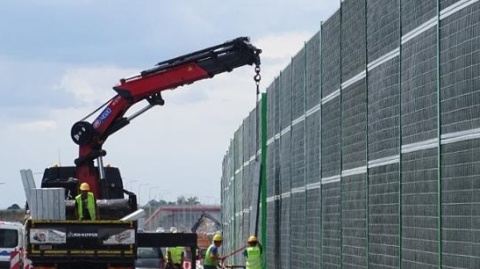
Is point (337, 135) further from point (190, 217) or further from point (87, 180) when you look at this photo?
point (190, 217)

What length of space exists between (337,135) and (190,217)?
257ft

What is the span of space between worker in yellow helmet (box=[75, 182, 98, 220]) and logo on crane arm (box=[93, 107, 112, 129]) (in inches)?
196

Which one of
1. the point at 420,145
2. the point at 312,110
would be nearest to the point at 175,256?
the point at 312,110

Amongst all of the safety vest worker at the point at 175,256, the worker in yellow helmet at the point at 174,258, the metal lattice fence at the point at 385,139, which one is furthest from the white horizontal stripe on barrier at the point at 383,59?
the safety vest worker at the point at 175,256

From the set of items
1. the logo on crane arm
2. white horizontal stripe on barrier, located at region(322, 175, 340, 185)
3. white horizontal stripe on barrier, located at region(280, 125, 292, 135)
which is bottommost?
white horizontal stripe on barrier, located at region(322, 175, 340, 185)

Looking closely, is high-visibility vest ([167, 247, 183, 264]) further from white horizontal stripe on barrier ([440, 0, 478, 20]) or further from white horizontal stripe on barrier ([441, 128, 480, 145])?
white horizontal stripe on barrier ([440, 0, 478, 20])

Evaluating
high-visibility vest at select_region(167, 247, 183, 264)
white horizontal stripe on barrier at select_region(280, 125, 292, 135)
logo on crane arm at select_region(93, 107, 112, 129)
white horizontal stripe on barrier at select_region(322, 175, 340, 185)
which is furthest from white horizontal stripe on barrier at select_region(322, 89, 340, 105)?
high-visibility vest at select_region(167, 247, 183, 264)

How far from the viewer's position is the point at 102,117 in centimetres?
2680

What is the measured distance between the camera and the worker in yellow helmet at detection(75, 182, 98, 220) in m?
21.5

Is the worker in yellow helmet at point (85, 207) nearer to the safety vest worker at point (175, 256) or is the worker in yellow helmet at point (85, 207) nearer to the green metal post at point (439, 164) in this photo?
the safety vest worker at point (175, 256)

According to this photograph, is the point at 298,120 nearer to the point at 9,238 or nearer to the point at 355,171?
the point at 355,171

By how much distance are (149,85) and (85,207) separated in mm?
5043

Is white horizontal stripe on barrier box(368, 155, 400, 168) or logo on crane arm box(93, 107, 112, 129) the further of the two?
logo on crane arm box(93, 107, 112, 129)

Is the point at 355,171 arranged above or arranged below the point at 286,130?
below
